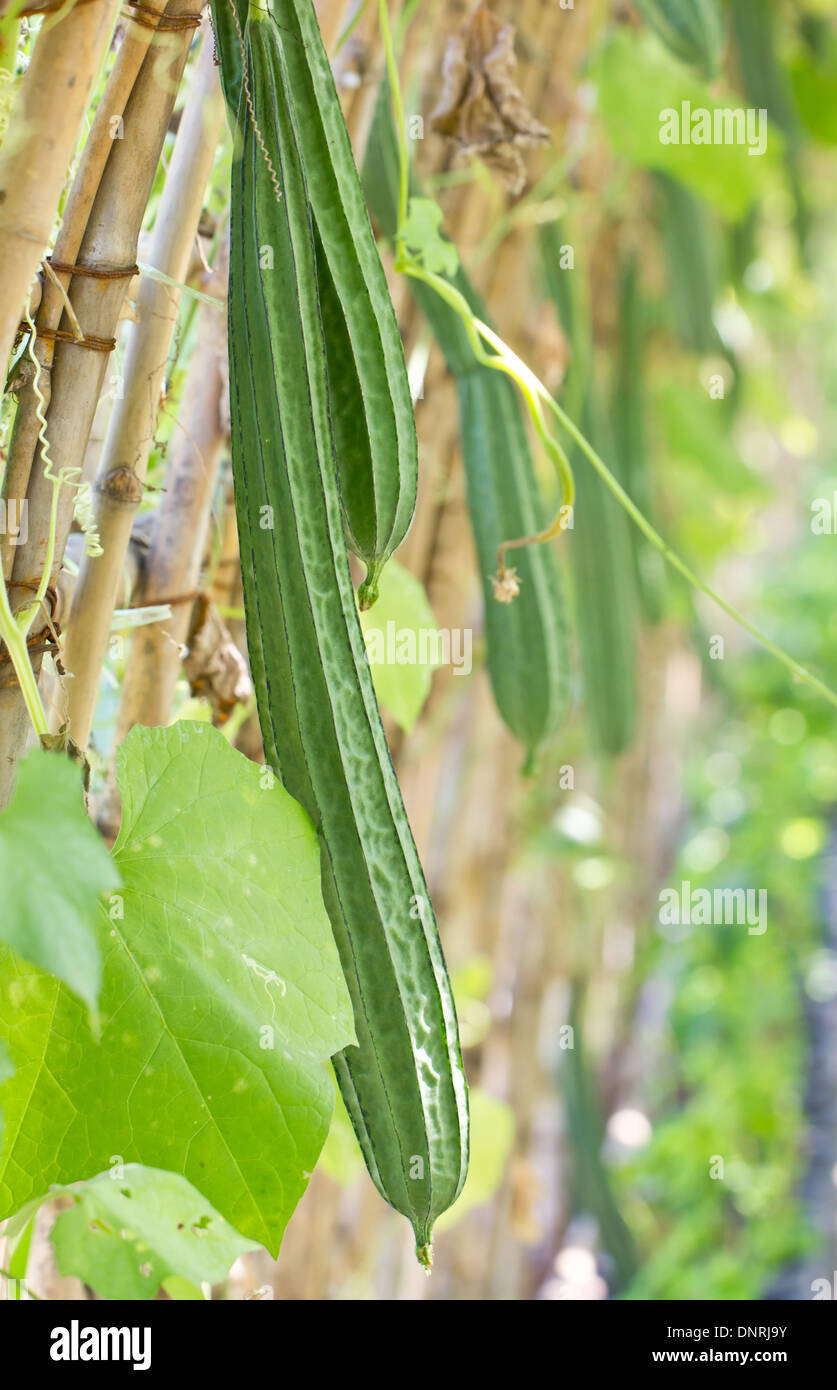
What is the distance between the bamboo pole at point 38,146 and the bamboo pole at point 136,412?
0.15 m

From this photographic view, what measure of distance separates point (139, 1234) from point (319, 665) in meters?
0.20

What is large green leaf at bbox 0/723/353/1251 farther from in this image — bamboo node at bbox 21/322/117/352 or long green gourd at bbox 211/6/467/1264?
bamboo node at bbox 21/322/117/352

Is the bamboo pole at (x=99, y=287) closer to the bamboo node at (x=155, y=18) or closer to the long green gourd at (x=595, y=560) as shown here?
the bamboo node at (x=155, y=18)

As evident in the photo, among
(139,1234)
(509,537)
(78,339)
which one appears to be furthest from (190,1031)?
(509,537)

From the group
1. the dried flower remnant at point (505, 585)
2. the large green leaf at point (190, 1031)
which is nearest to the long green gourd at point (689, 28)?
the dried flower remnant at point (505, 585)

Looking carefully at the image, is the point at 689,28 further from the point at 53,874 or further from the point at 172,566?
the point at 53,874

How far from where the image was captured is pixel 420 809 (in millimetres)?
1218

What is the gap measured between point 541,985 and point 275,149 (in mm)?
1580

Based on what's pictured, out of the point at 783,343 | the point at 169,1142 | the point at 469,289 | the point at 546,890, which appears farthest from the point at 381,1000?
the point at 783,343

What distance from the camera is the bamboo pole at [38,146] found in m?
0.35

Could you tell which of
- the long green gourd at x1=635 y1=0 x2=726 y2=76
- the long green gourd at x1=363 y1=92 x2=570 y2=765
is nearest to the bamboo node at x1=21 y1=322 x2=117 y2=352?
the long green gourd at x1=363 y1=92 x2=570 y2=765

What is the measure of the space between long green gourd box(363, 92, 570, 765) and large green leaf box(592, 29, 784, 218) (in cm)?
49

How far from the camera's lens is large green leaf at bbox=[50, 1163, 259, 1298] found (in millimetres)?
347
